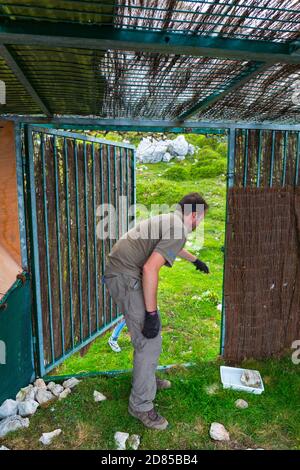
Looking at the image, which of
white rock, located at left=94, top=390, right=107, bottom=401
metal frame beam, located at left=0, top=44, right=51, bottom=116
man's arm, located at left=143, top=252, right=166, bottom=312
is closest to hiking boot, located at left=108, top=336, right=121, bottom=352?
white rock, located at left=94, top=390, right=107, bottom=401

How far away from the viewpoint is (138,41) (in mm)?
1569

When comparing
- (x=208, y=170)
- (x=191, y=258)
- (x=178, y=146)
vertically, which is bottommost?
(x=191, y=258)

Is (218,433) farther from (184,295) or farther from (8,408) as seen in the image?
(184,295)

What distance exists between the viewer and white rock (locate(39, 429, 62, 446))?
265 centimetres

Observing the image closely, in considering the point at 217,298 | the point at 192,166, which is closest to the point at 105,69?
the point at 217,298

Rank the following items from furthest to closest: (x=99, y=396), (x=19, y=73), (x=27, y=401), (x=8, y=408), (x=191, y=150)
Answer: (x=191, y=150) → (x=99, y=396) → (x=27, y=401) → (x=8, y=408) → (x=19, y=73)

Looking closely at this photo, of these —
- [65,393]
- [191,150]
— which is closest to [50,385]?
[65,393]

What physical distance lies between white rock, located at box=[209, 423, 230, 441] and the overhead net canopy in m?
2.41

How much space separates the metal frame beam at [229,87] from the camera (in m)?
1.97

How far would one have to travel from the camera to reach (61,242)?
3762 mm

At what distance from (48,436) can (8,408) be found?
442mm

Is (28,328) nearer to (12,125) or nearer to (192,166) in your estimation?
(12,125)

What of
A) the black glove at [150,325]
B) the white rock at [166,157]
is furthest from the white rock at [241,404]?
the white rock at [166,157]

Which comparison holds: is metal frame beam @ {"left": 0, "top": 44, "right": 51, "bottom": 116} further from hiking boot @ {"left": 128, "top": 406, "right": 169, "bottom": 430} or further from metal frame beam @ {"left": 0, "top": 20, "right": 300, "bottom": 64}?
hiking boot @ {"left": 128, "top": 406, "right": 169, "bottom": 430}
